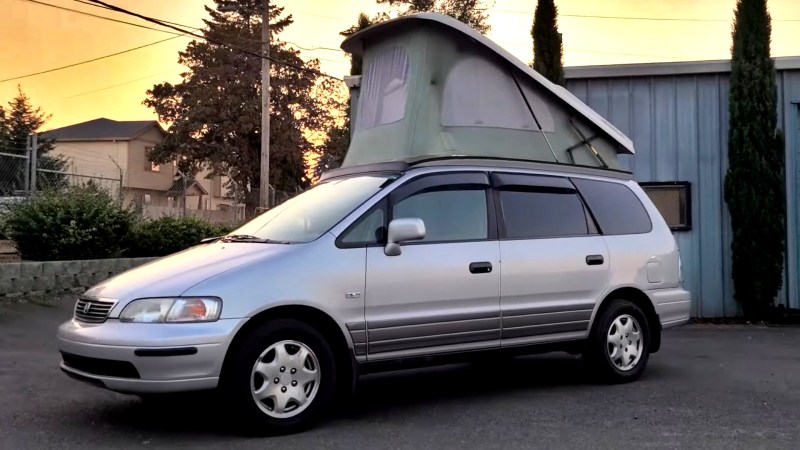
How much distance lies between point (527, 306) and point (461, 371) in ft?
5.18

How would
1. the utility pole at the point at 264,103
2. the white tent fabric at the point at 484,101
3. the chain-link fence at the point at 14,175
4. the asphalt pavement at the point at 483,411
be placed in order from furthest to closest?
the utility pole at the point at 264,103 < the chain-link fence at the point at 14,175 < the white tent fabric at the point at 484,101 < the asphalt pavement at the point at 483,411

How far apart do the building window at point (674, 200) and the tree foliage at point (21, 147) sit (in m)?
9.57

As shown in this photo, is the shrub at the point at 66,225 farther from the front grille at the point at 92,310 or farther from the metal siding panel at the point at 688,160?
the metal siding panel at the point at 688,160

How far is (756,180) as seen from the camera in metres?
10.3

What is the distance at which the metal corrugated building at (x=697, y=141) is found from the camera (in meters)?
10.6

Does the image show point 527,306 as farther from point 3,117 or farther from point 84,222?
point 3,117

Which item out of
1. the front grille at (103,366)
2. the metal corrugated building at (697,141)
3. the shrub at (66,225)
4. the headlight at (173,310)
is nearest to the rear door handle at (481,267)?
the headlight at (173,310)

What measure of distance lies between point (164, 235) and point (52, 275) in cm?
257

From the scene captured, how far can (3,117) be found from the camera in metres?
40.6

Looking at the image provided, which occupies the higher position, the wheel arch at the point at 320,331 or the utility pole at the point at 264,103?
the utility pole at the point at 264,103

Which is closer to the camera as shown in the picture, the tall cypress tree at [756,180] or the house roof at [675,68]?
the tall cypress tree at [756,180]

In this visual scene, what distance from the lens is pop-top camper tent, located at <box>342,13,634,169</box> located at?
249 inches

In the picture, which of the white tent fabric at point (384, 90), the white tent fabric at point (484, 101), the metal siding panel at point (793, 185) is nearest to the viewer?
the white tent fabric at point (484, 101)

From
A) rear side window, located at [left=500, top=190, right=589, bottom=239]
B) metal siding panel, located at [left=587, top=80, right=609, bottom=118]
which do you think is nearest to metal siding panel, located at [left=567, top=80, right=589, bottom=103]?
metal siding panel, located at [left=587, top=80, right=609, bottom=118]
